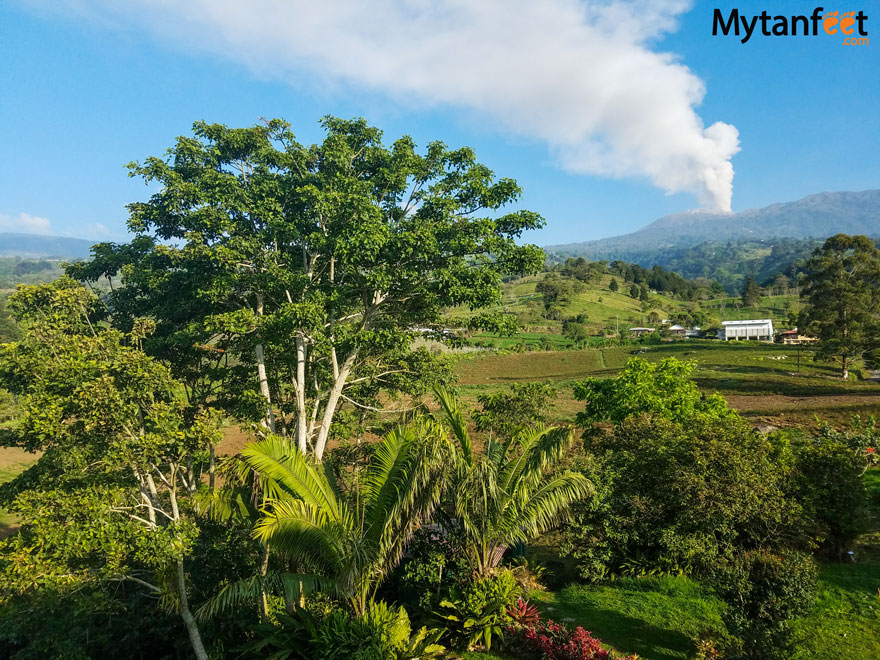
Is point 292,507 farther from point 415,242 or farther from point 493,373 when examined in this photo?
point 493,373

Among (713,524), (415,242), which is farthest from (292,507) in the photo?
(713,524)

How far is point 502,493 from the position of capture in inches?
309

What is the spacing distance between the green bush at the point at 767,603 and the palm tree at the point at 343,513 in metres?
4.65

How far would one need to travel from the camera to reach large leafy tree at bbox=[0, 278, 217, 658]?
636 centimetres

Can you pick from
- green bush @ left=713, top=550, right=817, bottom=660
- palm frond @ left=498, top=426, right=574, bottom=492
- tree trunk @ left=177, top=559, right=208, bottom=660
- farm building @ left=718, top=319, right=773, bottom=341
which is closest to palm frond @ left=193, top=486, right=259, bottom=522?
tree trunk @ left=177, top=559, right=208, bottom=660

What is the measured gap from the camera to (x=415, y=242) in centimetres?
987

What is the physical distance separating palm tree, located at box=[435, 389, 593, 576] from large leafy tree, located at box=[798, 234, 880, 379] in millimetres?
42990

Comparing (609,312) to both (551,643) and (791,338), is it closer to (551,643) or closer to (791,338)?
(791,338)

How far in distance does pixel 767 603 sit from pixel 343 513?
21.1 feet

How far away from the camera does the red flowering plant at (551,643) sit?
715 centimetres

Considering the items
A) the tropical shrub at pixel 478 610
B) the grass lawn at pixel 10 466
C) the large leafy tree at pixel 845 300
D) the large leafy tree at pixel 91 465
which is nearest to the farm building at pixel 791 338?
the large leafy tree at pixel 845 300

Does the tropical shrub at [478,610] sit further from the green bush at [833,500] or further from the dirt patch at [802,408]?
the dirt patch at [802,408]

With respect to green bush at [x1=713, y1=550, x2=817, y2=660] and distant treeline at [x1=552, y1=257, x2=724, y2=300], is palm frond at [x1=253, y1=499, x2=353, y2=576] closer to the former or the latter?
green bush at [x1=713, y1=550, x2=817, y2=660]

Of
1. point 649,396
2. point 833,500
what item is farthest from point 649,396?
point 833,500
